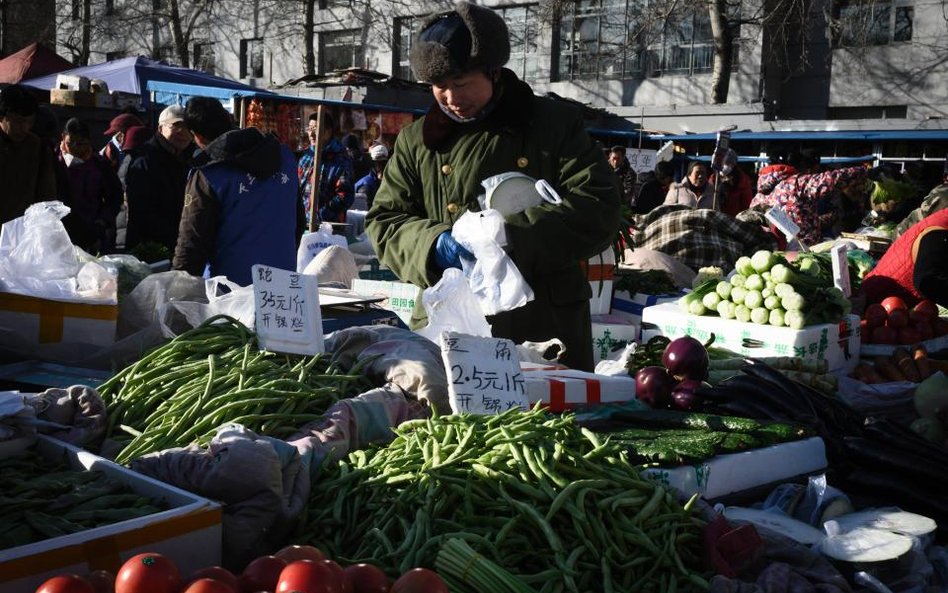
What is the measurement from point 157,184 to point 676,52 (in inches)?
923

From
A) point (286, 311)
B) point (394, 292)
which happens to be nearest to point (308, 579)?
point (286, 311)

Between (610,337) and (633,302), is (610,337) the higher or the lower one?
the lower one

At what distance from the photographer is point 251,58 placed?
3641cm

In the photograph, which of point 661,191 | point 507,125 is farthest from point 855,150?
point 507,125

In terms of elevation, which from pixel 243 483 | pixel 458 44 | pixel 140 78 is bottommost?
pixel 243 483

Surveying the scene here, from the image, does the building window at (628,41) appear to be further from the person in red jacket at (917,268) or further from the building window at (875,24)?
the person in red jacket at (917,268)

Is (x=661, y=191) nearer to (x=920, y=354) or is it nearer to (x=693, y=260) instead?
(x=693, y=260)

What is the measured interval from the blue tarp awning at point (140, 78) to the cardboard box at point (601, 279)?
29.9ft

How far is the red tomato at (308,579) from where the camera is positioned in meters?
1.44

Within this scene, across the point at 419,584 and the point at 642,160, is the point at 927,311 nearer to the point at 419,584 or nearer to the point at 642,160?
the point at 419,584

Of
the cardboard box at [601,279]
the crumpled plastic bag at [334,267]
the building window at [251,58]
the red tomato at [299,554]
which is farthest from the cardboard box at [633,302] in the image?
the building window at [251,58]

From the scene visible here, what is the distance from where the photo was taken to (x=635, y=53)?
2814 centimetres

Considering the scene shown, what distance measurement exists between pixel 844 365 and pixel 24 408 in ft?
14.7

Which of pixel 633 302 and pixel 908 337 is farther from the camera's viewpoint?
pixel 633 302
